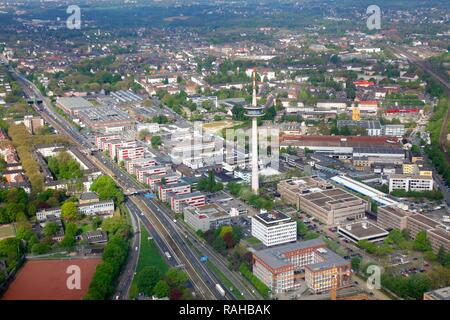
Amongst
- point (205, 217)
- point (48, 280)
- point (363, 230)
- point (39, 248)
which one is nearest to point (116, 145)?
point (205, 217)

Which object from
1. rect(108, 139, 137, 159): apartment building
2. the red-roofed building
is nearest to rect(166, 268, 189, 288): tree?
rect(108, 139, 137, 159): apartment building

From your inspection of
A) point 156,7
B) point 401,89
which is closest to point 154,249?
point 401,89

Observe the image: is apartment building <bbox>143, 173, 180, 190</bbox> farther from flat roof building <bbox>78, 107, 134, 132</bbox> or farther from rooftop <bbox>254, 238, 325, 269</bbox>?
flat roof building <bbox>78, 107, 134, 132</bbox>

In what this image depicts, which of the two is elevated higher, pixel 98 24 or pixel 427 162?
pixel 98 24

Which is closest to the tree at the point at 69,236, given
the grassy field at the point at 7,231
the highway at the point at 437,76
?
the grassy field at the point at 7,231

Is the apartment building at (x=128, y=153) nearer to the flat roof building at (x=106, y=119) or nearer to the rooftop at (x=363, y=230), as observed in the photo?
the flat roof building at (x=106, y=119)

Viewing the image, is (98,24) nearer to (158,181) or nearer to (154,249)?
(158,181)
